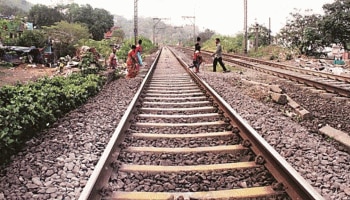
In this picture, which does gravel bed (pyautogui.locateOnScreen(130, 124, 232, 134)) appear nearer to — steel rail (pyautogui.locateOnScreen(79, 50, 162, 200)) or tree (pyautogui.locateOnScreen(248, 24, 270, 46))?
steel rail (pyautogui.locateOnScreen(79, 50, 162, 200))

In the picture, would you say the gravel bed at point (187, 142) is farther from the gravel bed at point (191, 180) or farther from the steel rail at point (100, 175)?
the gravel bed at point (191, 180)

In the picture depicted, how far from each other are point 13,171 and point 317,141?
141 inches

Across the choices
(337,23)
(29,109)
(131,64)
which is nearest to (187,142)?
(29,109)

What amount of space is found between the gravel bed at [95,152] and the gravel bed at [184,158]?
1.31ft

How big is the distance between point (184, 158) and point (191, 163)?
17cm

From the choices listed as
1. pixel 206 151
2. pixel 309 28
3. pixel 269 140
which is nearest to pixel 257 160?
pixel 206 151

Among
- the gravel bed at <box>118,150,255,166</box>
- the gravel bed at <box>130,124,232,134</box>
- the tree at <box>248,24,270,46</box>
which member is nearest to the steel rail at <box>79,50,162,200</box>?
the gravel bed at <box>118,150,255,166</box>

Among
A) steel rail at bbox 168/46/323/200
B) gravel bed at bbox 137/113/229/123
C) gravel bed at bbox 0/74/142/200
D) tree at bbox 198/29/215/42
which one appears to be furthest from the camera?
tree at bbox 198/29/215/42

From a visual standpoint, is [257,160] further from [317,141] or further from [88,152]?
[88,152]

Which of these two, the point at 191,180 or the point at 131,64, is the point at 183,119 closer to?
the point at 191,180

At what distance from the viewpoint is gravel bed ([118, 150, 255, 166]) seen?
3.44m

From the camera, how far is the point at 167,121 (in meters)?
5.10

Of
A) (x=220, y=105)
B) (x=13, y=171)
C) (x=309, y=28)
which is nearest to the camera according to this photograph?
(x=13, y=171)

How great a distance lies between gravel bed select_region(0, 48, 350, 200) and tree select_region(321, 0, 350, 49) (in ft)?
60.1
